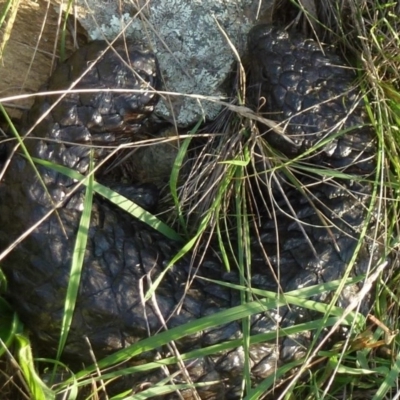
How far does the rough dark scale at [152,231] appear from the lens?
271 centimetres

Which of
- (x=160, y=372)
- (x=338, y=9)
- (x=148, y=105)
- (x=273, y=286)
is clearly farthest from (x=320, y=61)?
(x=160, y=372)

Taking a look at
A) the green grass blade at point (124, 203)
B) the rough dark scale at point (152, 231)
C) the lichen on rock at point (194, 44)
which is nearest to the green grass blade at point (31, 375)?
the rough dark scale at point (152, 231)

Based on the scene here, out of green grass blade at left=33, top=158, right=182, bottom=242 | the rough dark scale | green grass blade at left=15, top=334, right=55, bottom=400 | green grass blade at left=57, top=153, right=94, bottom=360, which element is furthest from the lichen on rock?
green grass blade at left=15, top=334, right=55, bottom=400

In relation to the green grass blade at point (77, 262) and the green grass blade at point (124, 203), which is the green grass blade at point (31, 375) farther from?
the green grass blade at point (124, 203)

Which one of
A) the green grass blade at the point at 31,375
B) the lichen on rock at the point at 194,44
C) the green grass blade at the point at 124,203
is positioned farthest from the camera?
the lichen on rock at the point at 194,44

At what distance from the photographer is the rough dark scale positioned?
271 cm

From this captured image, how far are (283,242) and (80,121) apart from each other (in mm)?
823

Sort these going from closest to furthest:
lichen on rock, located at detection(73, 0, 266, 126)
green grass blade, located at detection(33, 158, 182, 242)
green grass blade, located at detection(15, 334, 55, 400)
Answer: green grass blade, located at detection(15, 334, 55, 400) → green grass blade, located at detection(33, 158, 182, 242) → lichen on rock, located at detection(73, 0, 266, 126)

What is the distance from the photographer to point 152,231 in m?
2.95

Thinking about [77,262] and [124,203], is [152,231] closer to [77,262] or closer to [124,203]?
[124,203]

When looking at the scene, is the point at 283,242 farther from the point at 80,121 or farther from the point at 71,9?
the point at 71,9

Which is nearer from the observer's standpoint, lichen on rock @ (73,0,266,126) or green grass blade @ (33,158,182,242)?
green grass blade @ (33,158,182,242)

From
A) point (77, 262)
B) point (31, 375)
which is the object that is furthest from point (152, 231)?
point (31, 375)

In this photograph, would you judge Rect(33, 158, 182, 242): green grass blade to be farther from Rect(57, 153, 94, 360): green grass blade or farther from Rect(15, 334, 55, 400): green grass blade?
Rect(15, 334, 55, 400): green grass blade
